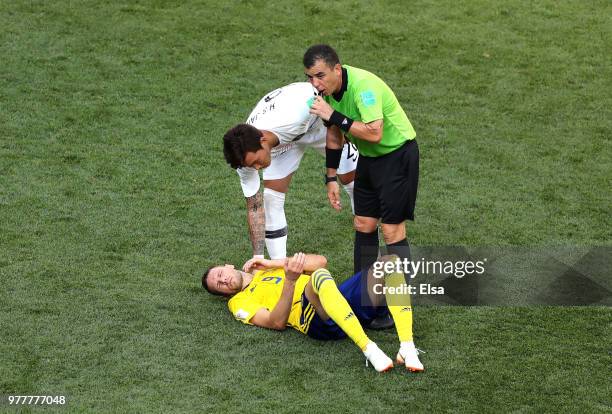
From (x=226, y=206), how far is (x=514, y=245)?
2.47 m

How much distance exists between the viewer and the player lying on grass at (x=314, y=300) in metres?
6.61

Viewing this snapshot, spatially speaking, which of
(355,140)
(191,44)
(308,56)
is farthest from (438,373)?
(191,44)

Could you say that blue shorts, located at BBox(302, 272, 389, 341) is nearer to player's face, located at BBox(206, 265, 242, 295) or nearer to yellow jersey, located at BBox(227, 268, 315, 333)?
yellow jersey, located at BBox(227, 268, 315, 333)

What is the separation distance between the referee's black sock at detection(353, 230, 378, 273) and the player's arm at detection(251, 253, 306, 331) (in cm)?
71

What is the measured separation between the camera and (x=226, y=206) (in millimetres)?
9172

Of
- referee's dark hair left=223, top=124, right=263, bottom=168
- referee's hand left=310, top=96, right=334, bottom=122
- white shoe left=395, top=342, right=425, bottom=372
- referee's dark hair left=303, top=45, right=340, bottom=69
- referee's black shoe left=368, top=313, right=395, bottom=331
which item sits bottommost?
referee's black shoe left=368, top=313, right=395, bottom=331

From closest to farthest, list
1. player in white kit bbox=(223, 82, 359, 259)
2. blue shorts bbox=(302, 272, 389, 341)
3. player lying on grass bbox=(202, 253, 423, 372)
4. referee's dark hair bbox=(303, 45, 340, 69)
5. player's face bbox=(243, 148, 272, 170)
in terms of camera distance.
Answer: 1. player lying on grass bbox=(202, 253, 423, 372)
2. referee's dark hair bbox=(303, 45, 340, 69)
3. blue shorts bbox=(302, 272, 389, 341)
4. player's face bbox=(243, 148, 272, 170)
5. player in white kit bbox=(223, 82, 359, 259)

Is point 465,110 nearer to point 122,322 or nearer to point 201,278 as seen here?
point 201,278

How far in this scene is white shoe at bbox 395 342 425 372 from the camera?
652cm

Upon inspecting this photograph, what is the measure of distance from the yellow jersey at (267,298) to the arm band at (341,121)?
111 centimetres

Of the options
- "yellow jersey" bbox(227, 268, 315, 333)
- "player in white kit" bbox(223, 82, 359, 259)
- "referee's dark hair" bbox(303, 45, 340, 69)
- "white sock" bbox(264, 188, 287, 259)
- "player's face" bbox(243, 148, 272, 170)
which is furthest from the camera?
"white sock" bbox(264, 188, 287, 259)

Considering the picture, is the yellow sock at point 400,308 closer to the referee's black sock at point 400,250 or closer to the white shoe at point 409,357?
the white shoe at point 409,357

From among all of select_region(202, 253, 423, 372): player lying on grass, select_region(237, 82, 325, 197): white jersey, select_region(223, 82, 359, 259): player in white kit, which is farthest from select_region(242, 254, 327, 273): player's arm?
select_region(237, 82, 325, 197): white jersey

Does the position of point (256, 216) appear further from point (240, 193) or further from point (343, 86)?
point (240, 193)
